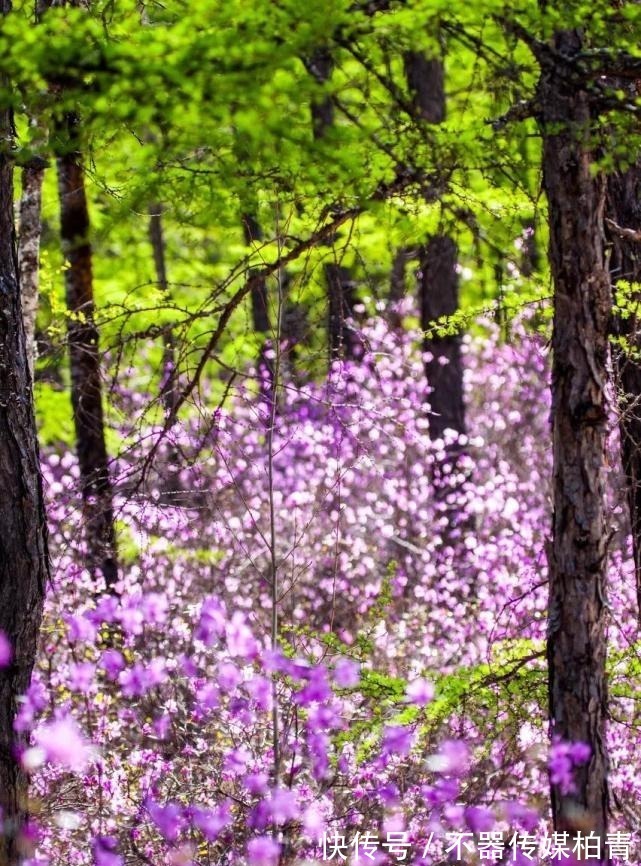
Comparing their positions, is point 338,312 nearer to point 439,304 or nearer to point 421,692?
point 439,304

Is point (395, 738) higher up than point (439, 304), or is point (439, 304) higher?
point (439, 304)

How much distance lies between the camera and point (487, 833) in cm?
462

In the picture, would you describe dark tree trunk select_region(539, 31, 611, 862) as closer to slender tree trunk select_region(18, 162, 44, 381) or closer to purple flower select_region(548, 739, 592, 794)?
purple flower select_region(548, 739, 592, 794)

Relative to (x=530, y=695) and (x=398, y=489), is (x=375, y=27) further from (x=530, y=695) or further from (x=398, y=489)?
(x=398, y=489)

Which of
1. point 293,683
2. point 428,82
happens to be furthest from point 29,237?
point 428,82

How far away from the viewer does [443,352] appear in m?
10.8

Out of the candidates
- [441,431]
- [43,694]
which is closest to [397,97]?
[43,694]

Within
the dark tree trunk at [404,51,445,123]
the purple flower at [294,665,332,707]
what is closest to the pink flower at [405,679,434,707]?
the purple flower at [294,665,332,707]

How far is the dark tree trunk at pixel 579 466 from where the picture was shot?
4008 mm

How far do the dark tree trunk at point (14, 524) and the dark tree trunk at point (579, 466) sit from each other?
2.11 m

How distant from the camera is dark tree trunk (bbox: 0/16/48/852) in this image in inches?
165

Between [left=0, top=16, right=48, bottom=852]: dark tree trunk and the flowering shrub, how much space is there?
0.41 ft

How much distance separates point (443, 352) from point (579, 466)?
6.78 m

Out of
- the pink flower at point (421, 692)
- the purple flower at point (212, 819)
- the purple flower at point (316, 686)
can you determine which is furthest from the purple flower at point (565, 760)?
the purple flower at point (212, 819)
